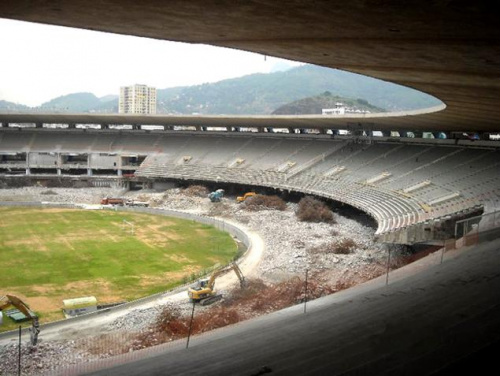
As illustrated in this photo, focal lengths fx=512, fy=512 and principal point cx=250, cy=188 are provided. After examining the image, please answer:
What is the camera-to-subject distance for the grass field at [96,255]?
21.9m

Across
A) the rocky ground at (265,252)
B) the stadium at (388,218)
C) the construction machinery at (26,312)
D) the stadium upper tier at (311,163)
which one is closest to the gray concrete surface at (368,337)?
the stadium at (388,218)

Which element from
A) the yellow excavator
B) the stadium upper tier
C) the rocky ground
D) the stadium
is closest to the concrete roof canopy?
the stadium

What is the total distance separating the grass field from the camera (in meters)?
21.9

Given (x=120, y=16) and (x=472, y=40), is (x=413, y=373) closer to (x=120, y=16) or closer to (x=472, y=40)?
(x=472, y=40)

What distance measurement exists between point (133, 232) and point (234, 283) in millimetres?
14766

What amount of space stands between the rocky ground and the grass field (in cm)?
303

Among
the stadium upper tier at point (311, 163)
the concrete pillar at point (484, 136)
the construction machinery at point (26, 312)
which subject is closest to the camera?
the construction machinery at point (26, 312)

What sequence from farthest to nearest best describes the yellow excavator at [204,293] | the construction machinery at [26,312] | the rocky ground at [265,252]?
the yellow excavator at [204,293]
the construction machinery at [26,312]
the rocky ground at [265,252]

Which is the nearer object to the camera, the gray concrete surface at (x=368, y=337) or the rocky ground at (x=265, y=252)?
the gray concrete surface at (x=368, y=337)

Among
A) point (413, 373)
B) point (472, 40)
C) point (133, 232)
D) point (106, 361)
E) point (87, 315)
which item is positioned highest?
point (472, 40)

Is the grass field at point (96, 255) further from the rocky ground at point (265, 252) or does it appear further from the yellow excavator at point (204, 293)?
the rocky ground at point (265, 252)

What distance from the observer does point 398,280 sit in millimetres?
15625

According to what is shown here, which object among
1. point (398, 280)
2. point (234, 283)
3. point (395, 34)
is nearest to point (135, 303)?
point (234, 283)

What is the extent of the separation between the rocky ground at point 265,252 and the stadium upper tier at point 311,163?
2.18m
